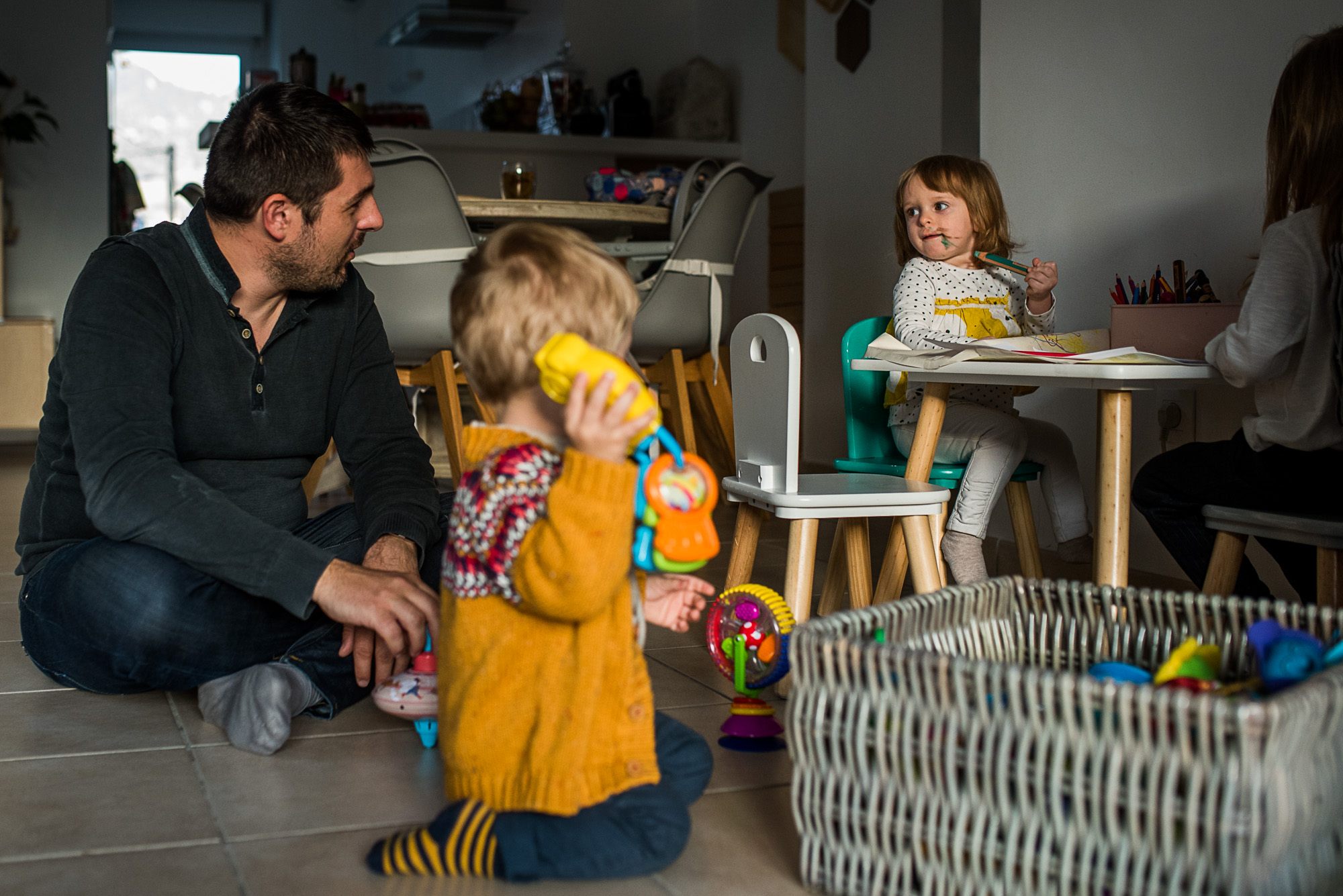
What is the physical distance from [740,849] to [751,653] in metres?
0.33

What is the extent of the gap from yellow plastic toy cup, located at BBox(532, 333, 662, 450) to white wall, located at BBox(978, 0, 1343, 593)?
165cm

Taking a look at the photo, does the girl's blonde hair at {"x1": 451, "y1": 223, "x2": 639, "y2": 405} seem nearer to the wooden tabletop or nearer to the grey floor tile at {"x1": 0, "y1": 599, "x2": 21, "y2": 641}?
the grey floor tile at {"x1": 0, "y1": 599, "x2": 21, "y2": 641}

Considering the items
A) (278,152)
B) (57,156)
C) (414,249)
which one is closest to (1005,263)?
(278,152)

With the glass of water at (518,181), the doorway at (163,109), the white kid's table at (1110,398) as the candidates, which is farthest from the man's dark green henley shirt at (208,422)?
the doorway at (163,109)

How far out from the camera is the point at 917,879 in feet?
3.27

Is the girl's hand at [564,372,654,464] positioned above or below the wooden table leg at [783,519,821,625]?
above

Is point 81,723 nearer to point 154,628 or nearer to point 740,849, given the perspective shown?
point 154,628

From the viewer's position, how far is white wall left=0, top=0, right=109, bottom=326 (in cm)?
582

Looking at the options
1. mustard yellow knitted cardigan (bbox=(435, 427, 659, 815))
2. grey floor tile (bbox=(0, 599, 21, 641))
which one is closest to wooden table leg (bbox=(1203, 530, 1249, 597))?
mustard yellow knitted cardigan (bbox=(435, 427, 659, 815))

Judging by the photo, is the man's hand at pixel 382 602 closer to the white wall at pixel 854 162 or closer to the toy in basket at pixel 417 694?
the toy in basket at pixel 417 694

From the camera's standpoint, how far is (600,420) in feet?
3.10

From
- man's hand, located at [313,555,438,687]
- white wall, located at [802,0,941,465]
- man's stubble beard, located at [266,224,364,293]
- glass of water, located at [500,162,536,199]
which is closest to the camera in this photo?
man's hand, located at [313,555,438,687]

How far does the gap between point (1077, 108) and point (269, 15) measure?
842cm

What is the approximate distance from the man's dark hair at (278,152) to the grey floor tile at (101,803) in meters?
0.68
